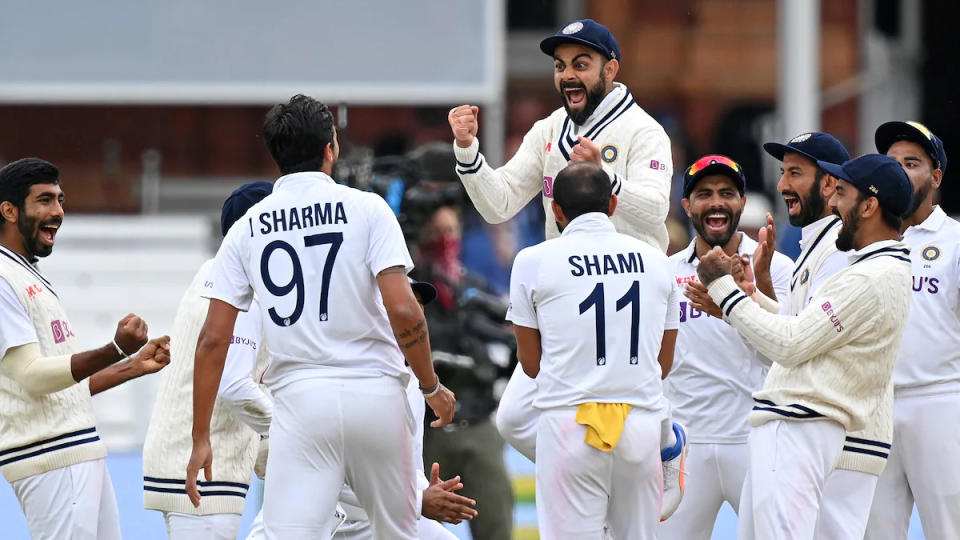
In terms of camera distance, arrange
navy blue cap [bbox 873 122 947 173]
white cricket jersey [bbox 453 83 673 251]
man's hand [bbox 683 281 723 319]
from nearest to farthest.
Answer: man's hand [bbox 683 281 723 319] → white cricket jersey [bbox 453 83 673 251] → navy blue cap [bbox 873 122 947 173]

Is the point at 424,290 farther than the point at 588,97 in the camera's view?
No

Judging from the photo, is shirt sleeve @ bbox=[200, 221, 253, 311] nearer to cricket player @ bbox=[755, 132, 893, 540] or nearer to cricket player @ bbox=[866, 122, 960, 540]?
cricket player @ bbox=[755, 132, 893, 540]

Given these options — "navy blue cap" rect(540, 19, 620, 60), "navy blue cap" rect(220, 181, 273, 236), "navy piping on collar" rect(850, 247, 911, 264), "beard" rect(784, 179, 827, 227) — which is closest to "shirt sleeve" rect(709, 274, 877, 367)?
"navy piping on collar" rect(850, 247, 911, 264)

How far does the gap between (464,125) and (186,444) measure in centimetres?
178

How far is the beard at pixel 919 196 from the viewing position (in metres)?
7.20

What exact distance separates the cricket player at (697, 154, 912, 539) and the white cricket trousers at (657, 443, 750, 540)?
2.08 feet

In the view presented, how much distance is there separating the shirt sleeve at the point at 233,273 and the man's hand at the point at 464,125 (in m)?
1.27

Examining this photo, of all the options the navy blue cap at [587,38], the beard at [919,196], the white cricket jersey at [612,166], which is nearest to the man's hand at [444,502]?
the white cricket jersey at [612,166]

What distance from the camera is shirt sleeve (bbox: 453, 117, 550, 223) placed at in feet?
23.2

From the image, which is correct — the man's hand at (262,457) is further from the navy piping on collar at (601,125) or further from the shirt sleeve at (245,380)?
the navy piping on collar at (601,125)

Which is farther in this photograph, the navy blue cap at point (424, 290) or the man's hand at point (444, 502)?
the navy blue cap at point (424, 290)

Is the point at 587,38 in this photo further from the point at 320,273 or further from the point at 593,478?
the point at 593,478

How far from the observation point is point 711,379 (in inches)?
281

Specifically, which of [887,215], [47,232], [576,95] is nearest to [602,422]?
[887,215]
